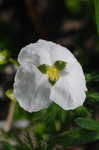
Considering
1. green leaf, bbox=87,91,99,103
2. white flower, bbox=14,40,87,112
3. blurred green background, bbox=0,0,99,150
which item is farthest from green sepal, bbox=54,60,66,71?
blurred green background, bbox=0,0,99,150

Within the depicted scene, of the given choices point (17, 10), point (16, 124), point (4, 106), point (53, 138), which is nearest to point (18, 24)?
point (17, 10)

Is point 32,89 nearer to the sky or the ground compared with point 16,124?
nearer to the sky

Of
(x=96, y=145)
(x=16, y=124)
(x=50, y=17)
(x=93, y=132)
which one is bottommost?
(x=96, y=145)

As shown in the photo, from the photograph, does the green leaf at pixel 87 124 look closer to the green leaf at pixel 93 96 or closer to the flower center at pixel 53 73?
the green leaf at pixel 93 96

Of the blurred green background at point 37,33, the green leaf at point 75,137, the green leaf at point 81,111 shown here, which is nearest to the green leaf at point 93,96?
the green leaf at point 81,111

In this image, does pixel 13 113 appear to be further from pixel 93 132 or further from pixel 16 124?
pixel 93 132

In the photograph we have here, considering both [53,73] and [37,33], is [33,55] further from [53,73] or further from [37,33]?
[37,33]

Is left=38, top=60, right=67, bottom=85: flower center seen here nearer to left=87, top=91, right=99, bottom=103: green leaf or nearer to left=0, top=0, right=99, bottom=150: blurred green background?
left=87, top=91, right=99, bottom=103: green leaf

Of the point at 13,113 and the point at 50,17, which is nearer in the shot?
the point at 13,113
